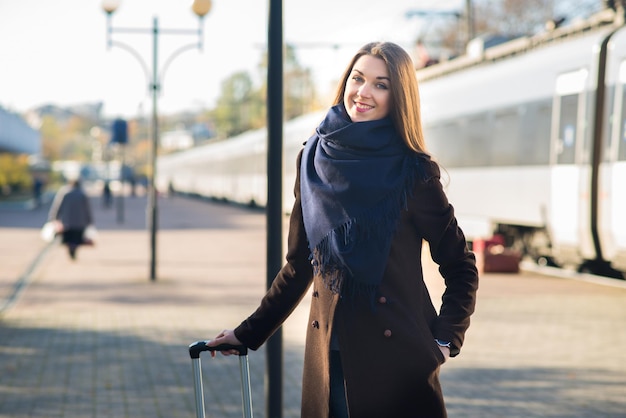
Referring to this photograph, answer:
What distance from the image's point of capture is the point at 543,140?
1716cm

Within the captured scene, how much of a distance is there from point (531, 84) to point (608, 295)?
5.01m

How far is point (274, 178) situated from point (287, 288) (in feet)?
5.57

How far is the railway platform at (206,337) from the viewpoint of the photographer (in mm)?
7168

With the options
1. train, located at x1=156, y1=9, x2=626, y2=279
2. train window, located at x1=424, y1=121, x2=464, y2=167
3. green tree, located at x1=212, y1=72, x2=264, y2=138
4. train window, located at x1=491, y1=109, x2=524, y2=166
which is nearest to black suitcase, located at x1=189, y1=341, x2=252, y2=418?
train, located at x1=156, y1=9, x2=626, y2=279

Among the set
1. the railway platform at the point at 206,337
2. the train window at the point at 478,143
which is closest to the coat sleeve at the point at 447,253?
the railway platform at the point at 206,337

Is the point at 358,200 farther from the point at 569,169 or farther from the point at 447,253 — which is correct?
the point at 569,169

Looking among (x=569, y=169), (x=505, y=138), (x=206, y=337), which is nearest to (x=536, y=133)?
(x=505, y=138)

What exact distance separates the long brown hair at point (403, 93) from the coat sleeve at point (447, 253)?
10 cm

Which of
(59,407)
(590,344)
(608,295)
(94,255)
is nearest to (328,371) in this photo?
(59,407)

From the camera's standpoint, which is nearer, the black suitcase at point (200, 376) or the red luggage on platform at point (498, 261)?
the black suitcase at point (200, 376)

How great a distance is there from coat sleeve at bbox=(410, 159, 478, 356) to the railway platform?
21cm

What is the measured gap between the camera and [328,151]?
3293 millimetres

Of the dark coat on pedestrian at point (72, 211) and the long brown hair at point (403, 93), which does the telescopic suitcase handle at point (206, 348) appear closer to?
the long brown hair at point (403, 93)

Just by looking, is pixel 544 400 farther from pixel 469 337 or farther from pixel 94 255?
pixel 94 255
